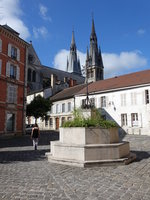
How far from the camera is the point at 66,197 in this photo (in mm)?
3719

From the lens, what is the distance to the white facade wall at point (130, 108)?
20.0 m

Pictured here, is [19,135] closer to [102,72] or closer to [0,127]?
[0,127]

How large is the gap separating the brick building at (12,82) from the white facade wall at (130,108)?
10607 millimetres

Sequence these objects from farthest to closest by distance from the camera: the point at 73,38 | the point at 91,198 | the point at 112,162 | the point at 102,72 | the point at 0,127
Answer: the point at 73,38
the point at 102,72
the point at 0,127
the point at 112,162
the point at 91,198

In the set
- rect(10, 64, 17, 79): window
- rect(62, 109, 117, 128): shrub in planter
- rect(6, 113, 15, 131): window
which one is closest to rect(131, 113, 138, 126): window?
rect(6, 113, 15, 131): window

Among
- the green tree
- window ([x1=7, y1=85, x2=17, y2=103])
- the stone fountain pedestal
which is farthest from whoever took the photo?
the green tree

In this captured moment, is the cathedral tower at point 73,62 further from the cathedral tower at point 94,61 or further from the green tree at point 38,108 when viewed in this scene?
the green tree at point 38,108

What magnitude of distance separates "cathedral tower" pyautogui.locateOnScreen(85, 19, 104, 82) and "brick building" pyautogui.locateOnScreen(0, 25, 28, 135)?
163ft

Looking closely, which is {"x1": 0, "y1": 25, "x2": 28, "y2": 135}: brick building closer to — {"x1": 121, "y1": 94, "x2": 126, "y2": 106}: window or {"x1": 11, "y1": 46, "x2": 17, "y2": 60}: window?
{"x1": 11, "y1": 46, "x2": 17, "y2": 60}: window

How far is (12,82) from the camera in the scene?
2023 cm

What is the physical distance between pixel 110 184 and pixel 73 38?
298 feet

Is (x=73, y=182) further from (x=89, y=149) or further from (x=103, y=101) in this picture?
(x=103, y=101)

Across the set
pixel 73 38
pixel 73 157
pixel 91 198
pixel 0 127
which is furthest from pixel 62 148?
pixel 73 38

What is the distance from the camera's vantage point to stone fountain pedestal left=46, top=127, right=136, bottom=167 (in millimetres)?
6371
